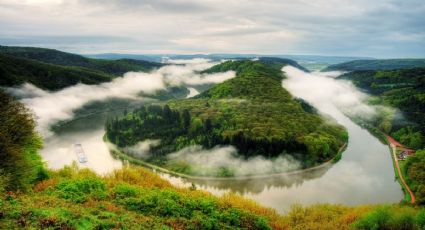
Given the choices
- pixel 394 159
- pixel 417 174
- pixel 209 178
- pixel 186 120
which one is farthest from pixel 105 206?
pixel 394 159

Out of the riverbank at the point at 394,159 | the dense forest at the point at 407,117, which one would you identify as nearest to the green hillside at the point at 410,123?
the dense forest at the point at 407,117

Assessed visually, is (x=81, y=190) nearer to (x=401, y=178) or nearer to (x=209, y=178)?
(x=209, y=178)

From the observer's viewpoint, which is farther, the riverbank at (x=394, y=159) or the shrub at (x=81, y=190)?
the riverbank at (x=394, y=159)

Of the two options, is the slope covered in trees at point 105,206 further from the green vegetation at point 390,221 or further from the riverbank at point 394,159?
the riverbank at point 394,159

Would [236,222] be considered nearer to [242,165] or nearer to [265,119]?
[242,165]

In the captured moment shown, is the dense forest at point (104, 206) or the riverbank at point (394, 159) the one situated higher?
the dense forest at point (104, 206)

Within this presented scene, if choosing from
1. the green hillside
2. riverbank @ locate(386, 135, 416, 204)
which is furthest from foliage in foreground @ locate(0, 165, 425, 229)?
riverbank @ locate(386, 135, 416, 204)
